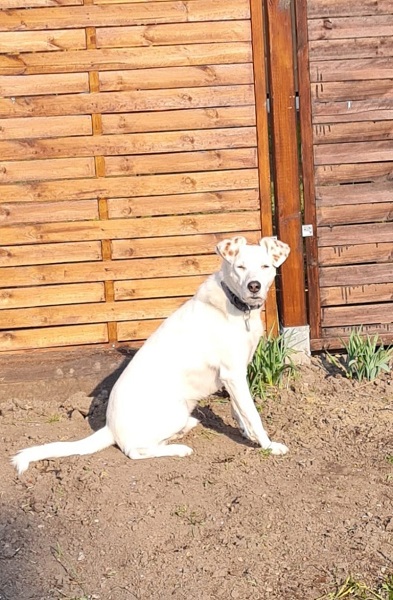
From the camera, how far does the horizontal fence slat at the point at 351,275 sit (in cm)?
668

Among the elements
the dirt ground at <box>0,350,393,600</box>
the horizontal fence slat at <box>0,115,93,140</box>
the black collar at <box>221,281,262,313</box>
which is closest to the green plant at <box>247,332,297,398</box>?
the dirt ground at <box>0,350,393,600</box>

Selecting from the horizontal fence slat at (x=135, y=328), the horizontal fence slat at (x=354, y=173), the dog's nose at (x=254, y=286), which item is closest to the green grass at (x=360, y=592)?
the dog's nose at (x=254, y=286)

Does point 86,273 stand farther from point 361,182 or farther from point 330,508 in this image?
point 330,508

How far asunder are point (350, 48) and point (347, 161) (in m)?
0.85

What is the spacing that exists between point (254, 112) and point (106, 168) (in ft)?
4.00

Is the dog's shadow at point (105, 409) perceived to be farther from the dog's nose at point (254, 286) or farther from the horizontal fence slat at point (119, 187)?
the horizontal fence slat at point (119, 187)

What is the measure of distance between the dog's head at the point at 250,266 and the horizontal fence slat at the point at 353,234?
64.9 inches

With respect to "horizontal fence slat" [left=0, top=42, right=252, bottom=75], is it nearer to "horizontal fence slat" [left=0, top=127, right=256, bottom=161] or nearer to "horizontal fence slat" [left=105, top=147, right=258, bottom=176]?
"horizontal fence slat" [left=0, top=127, right=256, bottom=161]

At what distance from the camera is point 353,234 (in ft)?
21.8

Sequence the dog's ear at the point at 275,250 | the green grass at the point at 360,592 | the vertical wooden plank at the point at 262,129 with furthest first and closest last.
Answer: the vertical wooden plank at the point at 262,129
the dog's ear at the point at 275,250
the green grass at the point at 360,592

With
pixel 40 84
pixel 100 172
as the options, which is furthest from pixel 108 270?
pixel 40 84

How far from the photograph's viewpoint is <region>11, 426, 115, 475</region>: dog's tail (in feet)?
15.5

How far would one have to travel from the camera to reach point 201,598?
3.51m

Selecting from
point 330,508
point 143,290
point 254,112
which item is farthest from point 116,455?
point 254,112
